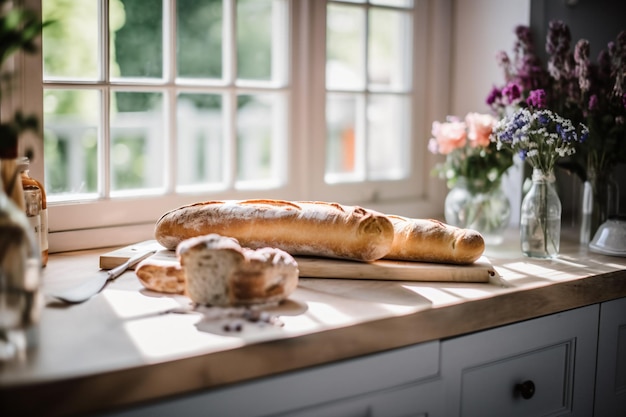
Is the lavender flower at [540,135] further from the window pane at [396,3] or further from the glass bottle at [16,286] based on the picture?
the glass bottle at [16,286]

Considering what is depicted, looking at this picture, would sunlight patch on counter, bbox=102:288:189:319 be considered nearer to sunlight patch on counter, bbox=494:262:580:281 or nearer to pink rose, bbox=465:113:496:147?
sunlight patch on counter, bbox=494:262:580:281

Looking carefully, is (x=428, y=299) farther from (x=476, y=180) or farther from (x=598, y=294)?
(x=476, y=180)

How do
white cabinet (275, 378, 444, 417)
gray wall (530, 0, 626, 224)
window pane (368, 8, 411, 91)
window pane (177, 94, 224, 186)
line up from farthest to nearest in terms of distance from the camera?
1. window pane (177, 94, 224, 186)
2. window pane (368, 8, 411, 91)
3. gray wall (530, 0, 626, 224)
4. white cabinet (275, 378, 444, 417)

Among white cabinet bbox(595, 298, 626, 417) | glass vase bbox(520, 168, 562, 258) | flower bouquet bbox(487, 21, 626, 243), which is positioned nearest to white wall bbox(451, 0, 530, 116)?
flower bouquet bbox(487, 21, 626, 243)

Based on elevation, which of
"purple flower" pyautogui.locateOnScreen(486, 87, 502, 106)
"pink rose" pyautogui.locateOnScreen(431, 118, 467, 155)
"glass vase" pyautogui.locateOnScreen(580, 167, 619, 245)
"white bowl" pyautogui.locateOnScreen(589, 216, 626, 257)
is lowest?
"white bowl" pyautogui.locateOnScreen(589, 216, 626, 257)

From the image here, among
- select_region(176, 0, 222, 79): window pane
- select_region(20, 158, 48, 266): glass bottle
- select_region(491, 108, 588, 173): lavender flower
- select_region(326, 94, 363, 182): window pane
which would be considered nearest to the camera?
select_region(20, 158, 48, 266): glass bottle

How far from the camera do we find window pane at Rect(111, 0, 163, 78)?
6.31 feet

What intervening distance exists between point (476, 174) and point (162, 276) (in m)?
1.00

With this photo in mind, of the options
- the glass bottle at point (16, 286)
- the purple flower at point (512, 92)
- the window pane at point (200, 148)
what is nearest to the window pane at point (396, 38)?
the purple flower at point (512, 92)

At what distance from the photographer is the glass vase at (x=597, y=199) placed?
6.34ft

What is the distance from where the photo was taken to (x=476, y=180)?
6.55 feet

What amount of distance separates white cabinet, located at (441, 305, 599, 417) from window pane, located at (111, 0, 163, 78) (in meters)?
1.12

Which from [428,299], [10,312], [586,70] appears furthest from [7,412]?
[586,70]

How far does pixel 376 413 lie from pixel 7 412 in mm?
626
